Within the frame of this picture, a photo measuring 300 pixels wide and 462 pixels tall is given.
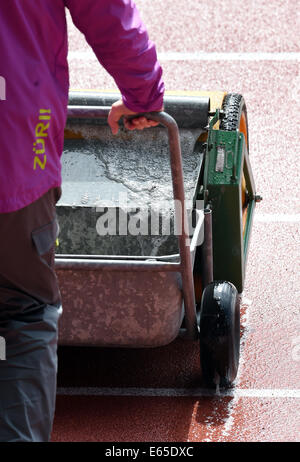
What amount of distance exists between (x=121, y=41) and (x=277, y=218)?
3076 millimetres

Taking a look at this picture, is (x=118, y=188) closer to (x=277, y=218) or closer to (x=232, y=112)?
(x=232, y=112)

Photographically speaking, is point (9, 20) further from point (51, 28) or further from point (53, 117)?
point (53, 117)

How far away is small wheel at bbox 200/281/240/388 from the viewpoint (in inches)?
141

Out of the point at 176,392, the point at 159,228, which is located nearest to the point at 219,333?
the point at 176,392

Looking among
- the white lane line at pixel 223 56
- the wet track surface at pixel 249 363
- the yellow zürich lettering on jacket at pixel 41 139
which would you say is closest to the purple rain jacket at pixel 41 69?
the yellow zürich lettering on jacket at pixel 41 139

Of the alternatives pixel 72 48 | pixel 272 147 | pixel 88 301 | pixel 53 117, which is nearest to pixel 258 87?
pixel 272 147

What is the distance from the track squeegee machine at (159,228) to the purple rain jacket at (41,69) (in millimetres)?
446

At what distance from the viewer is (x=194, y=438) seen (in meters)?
3.56

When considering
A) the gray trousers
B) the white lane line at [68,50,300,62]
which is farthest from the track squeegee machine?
the white lane line at [68,50,300,62]

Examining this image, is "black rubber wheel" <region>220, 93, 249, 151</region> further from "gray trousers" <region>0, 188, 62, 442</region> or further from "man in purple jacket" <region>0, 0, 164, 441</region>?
"gray trousers" <region>0, 188, 62, 442</region>

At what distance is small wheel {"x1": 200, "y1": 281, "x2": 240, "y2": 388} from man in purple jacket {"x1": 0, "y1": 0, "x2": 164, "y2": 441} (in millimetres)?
→ 1161

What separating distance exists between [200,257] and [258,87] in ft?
10.7

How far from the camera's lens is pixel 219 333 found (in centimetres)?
358

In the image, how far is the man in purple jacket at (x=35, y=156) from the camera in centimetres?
226
